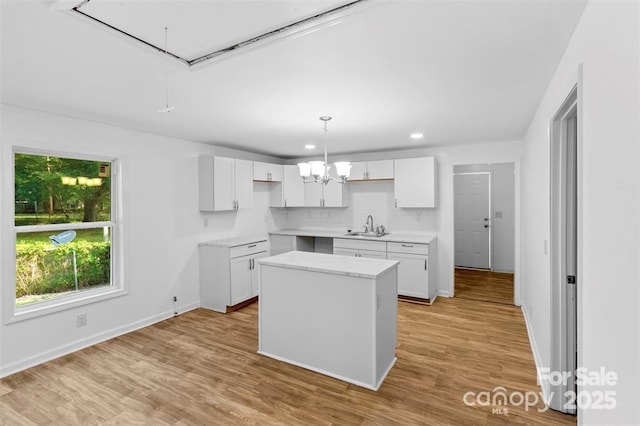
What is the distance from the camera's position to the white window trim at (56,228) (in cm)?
292

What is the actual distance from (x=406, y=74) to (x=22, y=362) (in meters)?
4.10

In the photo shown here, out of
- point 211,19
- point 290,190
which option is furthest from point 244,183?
point 211,19

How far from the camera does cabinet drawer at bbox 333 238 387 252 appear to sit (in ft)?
16.6

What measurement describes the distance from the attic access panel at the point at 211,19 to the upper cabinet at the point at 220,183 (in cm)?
286

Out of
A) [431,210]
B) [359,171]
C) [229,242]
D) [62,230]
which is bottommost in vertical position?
A: [229,242]

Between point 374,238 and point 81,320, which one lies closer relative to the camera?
point 81,320

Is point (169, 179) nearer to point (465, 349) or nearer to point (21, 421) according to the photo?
point (21, 421)

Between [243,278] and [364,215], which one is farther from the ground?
[364,215]

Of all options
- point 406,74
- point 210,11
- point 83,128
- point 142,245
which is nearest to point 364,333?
point 406,74

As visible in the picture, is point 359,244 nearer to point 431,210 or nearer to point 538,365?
point 431,210

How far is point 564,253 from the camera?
2.21m

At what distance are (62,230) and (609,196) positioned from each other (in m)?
4.32

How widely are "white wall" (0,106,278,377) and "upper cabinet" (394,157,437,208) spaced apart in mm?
2664

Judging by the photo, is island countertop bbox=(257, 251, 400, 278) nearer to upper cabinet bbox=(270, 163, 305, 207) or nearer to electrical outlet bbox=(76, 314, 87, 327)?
electrical outlet bbox=(76, 314, 87, 327)
